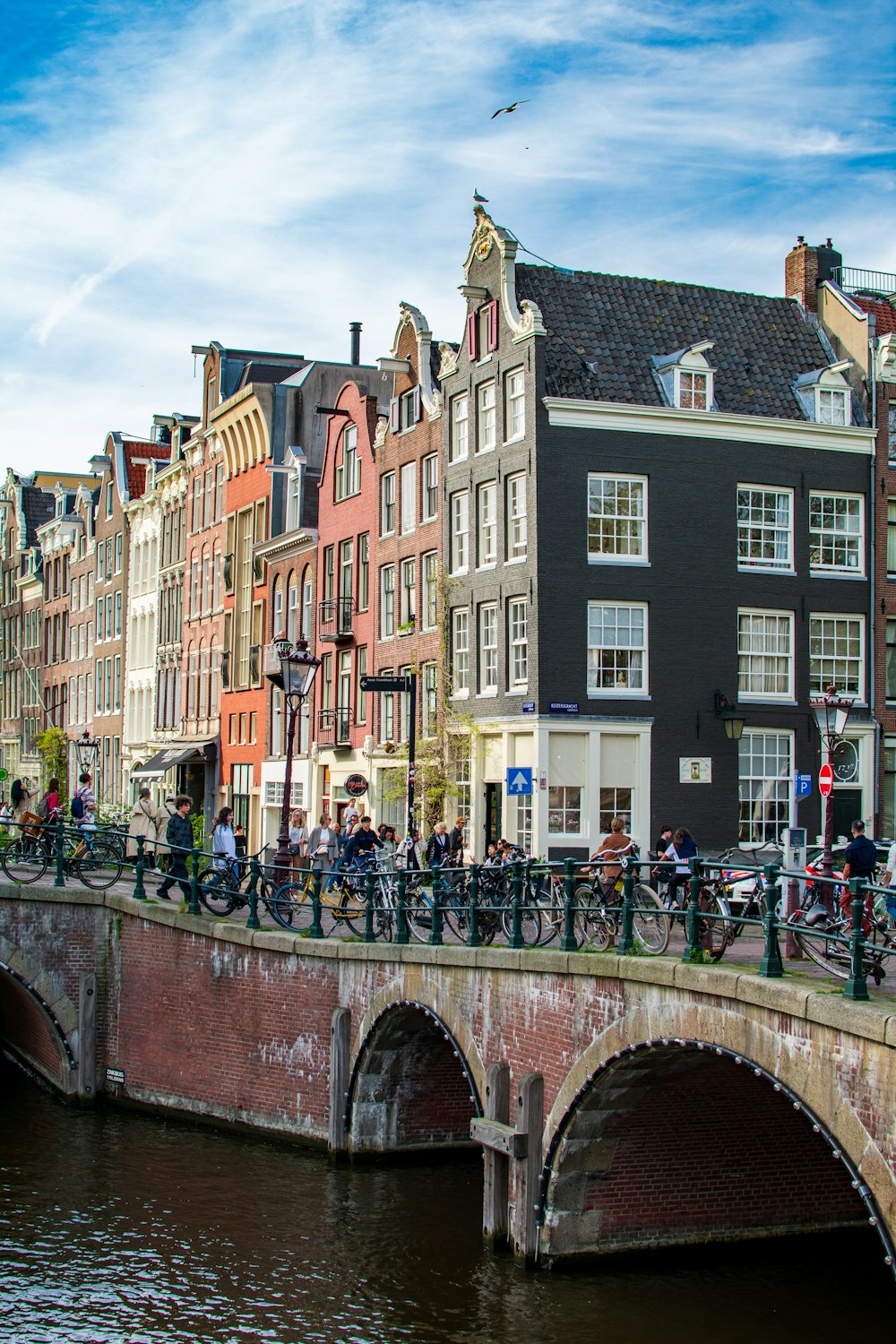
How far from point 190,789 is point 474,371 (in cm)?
2696

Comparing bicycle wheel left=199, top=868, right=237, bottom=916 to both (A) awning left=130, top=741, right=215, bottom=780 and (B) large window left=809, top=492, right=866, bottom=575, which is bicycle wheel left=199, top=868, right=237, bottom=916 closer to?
(B) large window left=809, top=492, right=866, bottom=575

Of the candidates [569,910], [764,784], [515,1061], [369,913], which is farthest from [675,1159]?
[764,784]

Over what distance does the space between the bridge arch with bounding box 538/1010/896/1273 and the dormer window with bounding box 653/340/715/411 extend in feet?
69.5

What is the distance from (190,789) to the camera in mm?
60156

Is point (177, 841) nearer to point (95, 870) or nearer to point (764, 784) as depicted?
point (95, 870)

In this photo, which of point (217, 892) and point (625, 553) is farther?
point (625, 553)

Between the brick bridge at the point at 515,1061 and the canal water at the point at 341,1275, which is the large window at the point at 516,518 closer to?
the brick bridge at the point at 515,1061

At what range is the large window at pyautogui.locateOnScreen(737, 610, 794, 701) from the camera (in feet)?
119

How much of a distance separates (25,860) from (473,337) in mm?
16158

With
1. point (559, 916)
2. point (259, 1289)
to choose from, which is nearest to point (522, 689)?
point (559, 916)

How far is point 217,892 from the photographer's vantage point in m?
23.9

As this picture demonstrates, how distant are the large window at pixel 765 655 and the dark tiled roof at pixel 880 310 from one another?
Answer: 7.72 meters

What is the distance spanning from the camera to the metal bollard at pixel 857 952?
37.5ft

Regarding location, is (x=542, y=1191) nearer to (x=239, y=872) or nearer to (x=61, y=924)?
(x=239, y=872)
